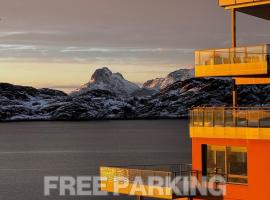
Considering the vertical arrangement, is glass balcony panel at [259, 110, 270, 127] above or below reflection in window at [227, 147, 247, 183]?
above

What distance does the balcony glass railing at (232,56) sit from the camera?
31.9 meters

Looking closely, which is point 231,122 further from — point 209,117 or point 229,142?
point 209,117

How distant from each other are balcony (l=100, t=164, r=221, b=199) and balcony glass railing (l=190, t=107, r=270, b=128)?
9.67 ft

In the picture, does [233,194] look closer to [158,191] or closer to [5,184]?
[158,191]

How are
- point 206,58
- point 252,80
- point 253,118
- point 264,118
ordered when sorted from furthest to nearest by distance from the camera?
point 252,80 < point 206,58 < point 253,118 < point 264,118

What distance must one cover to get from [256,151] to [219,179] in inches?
117

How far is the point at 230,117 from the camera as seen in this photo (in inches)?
1246

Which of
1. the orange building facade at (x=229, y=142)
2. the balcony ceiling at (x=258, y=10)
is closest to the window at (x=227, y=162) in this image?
the orange building facade at (x=229, y=142)

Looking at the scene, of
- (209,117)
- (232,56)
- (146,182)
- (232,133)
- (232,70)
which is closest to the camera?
(232,133)

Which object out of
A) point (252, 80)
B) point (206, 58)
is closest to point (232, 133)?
point (206, 58)

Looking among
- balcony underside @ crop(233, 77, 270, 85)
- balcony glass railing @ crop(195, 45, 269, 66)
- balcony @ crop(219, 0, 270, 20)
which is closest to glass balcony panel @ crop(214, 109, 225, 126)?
balcony glass railing @ crop(195, 45, 269, 66)

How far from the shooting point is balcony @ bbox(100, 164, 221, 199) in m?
30.4

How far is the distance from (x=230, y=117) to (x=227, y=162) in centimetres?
245

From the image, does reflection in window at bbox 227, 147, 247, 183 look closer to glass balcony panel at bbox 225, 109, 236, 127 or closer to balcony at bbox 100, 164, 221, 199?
glass balcony panel at bbox 225, 109, 236, 127
